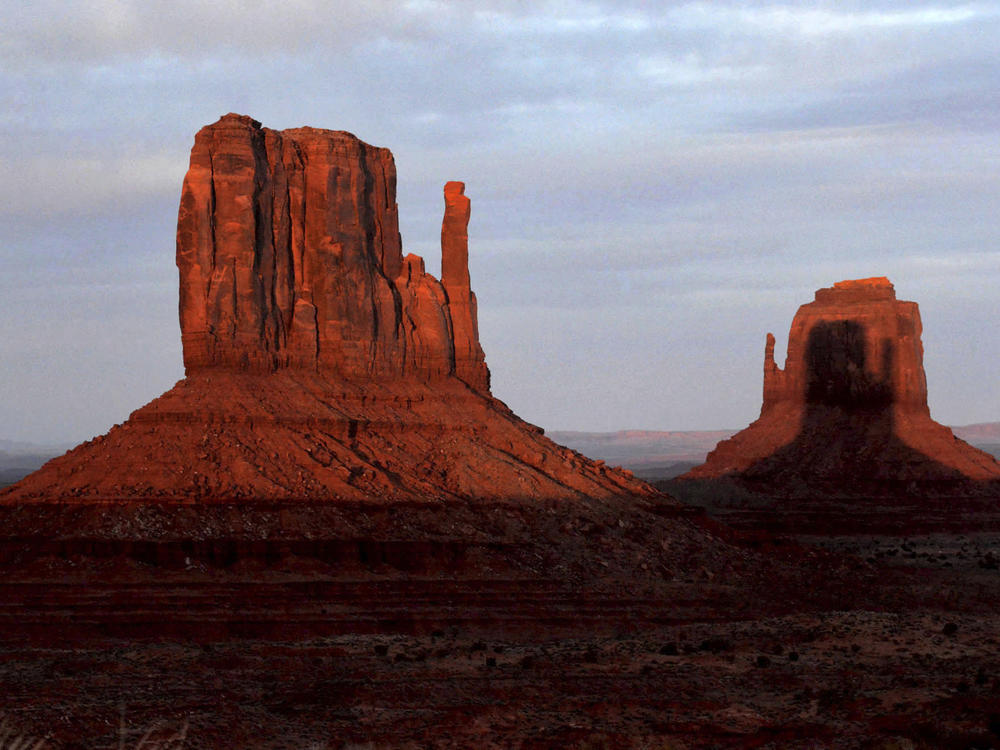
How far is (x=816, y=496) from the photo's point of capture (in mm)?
116125

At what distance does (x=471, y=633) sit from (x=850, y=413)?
264 feet

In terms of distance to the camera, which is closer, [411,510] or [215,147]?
[411,510]

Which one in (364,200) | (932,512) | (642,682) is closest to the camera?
(642,682)

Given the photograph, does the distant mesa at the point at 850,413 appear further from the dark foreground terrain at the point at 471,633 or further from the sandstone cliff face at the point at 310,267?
the sandstone cliff face at the point at 310,267

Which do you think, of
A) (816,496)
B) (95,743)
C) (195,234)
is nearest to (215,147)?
(195,234)

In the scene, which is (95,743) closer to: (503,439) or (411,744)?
(411,744)

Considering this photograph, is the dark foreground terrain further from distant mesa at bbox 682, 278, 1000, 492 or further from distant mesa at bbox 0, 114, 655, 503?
distant mesa at bbox 682, 278, 1000, 492

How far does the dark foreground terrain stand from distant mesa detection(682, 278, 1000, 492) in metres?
39.5

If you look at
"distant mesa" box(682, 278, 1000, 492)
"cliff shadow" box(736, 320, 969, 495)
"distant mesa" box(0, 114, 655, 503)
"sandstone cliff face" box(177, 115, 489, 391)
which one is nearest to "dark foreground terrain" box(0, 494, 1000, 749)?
"distant mesa" box(0, 114, 655, 503)

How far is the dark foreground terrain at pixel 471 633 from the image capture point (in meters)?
33.4

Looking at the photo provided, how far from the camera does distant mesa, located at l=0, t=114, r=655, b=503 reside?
61.0 m

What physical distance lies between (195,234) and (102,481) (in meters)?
12.2

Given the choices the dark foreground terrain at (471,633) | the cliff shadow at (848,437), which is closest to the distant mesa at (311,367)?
the dark foreground terrain at (471,633)

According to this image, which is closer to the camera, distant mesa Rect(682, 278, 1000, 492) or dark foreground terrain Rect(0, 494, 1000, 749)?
dark foreground terrain Rect(0, 494, 1000, 749)
